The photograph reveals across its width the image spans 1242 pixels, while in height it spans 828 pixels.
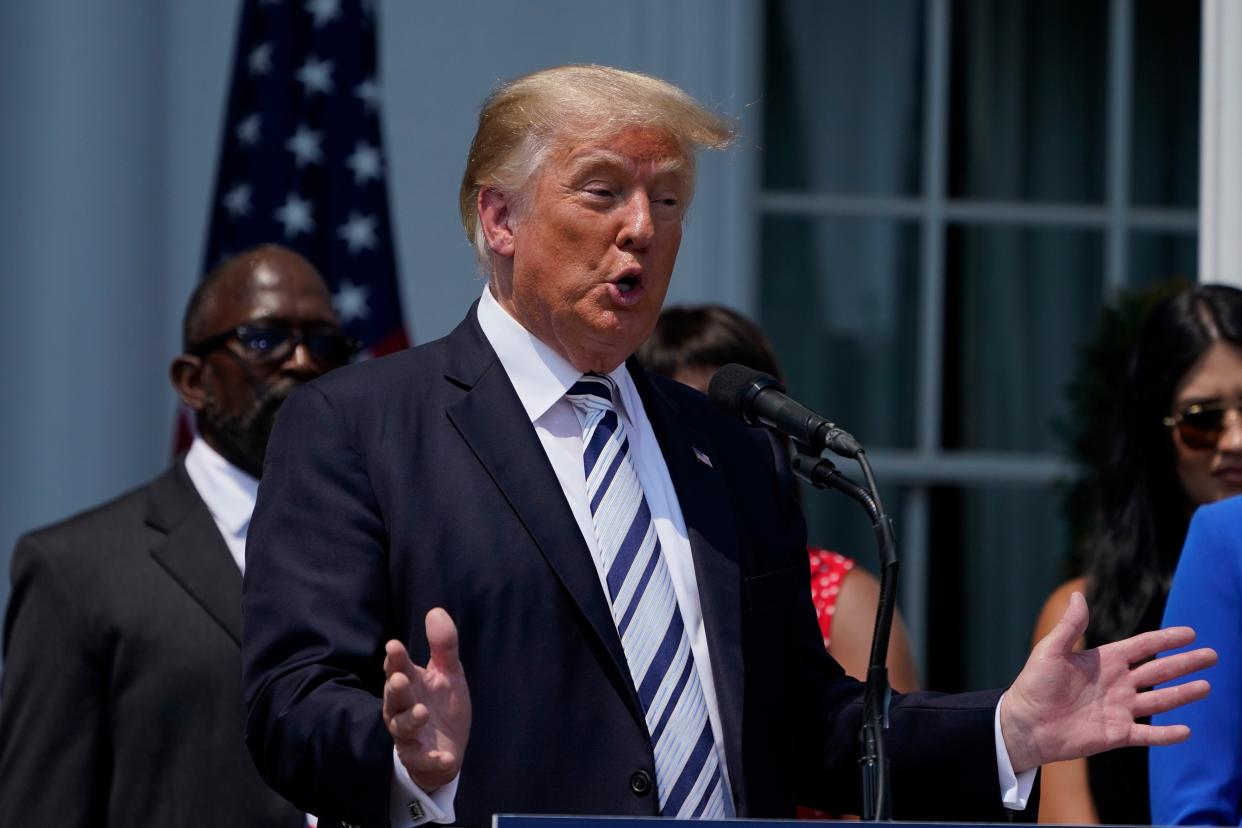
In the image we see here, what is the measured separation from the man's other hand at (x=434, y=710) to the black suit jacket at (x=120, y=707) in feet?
4.66

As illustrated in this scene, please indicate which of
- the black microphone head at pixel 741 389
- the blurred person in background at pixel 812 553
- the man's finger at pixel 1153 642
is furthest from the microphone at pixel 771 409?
Answer: the blurred person in background at pixel 812 553

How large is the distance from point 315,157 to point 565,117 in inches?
137

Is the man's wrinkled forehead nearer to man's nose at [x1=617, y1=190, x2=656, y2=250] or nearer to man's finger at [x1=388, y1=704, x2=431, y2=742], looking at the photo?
man's nose at [x1=617, y1=190, x2=656, y2=250]

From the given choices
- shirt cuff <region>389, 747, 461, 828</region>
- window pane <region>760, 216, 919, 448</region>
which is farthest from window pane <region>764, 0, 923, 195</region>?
shirt cuff <region>389, 747, 461, 828</region>

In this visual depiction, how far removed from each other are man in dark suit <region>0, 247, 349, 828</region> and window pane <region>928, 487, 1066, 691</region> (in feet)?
12.2

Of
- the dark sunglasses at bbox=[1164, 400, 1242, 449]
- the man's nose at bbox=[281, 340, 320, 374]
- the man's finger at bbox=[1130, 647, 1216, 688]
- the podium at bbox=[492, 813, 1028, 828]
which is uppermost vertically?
the man's nose at bbox=[281, 340, 320, 374]

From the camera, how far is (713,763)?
8.71ft

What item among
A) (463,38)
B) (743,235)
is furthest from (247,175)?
(743,235)

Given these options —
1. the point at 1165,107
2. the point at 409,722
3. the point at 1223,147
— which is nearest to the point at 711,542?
A: the point at 409,722

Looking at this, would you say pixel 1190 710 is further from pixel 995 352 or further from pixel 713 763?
pixel 995 352

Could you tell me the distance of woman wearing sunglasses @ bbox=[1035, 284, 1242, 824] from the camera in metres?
3.95

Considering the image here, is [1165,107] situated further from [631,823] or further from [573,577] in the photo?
[631,823]

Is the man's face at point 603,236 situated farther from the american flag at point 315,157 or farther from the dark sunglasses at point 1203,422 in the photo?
the american flag at point 315,157

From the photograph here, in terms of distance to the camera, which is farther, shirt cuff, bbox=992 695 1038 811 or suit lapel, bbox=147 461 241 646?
suit lapel, bbox=147 461 241 646
